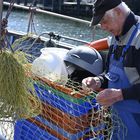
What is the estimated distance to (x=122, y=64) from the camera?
2.55 m

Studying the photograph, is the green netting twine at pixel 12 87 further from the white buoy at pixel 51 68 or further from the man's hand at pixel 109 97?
the white buoy at pixel 51 68

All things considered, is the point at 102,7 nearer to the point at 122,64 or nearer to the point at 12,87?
the point at 122,64

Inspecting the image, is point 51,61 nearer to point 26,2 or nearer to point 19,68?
point 19,68

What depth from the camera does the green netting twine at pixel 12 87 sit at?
1.97 m

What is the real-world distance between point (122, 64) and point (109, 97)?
0.24 meters

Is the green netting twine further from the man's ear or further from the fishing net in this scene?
the man's ear

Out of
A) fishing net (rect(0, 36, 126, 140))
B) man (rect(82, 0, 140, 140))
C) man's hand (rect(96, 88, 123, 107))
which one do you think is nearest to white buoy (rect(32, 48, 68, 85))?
fishing net (rect(0, 36, 126, 140))

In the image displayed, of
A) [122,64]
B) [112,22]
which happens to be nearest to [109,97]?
[122,64]

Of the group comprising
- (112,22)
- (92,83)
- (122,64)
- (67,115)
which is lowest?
(67,115)

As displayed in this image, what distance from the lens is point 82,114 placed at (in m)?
2.56

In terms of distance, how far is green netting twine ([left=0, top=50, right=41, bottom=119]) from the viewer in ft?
→ 6.47

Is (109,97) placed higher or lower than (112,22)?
lower

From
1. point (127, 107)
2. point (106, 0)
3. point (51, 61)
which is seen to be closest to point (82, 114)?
point (127, 107)

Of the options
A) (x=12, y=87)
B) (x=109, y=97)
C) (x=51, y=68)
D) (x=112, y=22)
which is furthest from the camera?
(x=51, y=68)
